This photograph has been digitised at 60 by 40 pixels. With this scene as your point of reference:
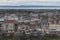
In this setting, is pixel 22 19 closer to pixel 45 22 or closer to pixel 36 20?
pixel 36 20

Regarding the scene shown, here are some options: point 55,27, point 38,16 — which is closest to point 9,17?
point 38,16

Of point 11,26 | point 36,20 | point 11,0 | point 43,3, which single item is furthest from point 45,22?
point 11,0

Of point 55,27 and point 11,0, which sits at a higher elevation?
point 11,0

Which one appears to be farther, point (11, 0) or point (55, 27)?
point (11, 0)

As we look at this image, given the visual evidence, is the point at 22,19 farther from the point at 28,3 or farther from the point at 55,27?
the point at 55,27

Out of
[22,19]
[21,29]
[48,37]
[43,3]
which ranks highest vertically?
[43,3]

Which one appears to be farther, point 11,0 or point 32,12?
point 11,0

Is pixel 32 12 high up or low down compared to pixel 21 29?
up

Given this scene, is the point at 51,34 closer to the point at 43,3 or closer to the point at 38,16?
the point at 38,16
